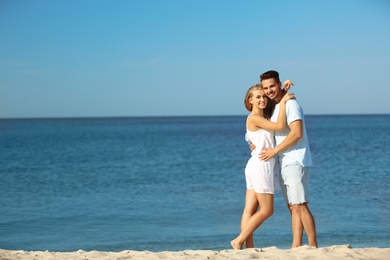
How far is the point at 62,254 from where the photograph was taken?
6.36 m

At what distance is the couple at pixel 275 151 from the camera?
5613 millimetres

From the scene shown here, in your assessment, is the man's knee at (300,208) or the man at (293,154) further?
the man's knee at (300,208)

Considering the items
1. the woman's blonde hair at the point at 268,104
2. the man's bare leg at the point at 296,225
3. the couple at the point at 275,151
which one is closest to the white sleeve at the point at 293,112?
the couple at the point at 275,151

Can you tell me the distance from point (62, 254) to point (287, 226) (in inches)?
175

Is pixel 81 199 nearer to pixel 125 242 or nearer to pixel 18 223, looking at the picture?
pixel 18 223

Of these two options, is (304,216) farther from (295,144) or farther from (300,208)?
(295,144)

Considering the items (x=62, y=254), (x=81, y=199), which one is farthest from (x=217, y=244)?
(x=81, y=199)

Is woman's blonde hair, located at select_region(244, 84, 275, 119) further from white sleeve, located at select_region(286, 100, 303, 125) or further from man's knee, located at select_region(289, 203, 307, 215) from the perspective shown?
man's knee, located at select_region(289, 203, 307, 215)

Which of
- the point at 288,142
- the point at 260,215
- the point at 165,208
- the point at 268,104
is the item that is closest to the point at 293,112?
the point at 288,142

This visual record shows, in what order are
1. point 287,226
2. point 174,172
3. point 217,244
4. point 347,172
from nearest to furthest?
1. point 217,244
2. point 287,226
3. point 347,172
4. point 174,172

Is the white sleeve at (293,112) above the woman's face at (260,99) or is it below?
below

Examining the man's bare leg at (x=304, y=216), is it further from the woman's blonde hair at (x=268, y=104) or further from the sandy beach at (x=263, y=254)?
the woman's blonde hair at (x=268, y=104)

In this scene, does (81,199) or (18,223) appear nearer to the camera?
(18,223)

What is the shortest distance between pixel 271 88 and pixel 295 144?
62cm
